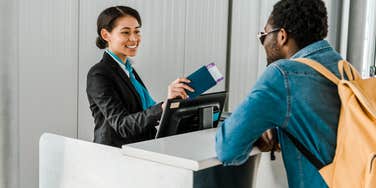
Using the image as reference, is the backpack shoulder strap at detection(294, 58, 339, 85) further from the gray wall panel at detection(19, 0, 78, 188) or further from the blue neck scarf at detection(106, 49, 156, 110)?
the gray wall panel at detection(19, 0, 78, 188)

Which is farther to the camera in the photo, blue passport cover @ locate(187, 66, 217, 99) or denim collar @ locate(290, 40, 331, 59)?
blue passport cover @ locate(187, 66, 217, 99)

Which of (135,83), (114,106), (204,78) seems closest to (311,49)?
(204,78)

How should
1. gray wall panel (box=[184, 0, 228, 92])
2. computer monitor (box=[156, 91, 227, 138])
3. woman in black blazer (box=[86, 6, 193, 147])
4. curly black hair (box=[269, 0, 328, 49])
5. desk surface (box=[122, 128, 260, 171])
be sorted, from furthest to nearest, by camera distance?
gray wall panel (box=[184, 0, 228, 92]) < woman in black blazer (box=[86, 6, 193, 147]) < computer monitor (box=[156, 91, 227, 138]) < curly black hair (box=[269, 0, 328, 49]) < desk surface (box=[122, 128, 260, 171])

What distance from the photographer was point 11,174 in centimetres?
252

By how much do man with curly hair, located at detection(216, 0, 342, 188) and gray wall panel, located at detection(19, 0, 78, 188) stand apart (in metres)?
1.39

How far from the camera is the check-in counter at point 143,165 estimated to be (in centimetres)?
Result: 150

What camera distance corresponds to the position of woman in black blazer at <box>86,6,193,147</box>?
86.8 inches

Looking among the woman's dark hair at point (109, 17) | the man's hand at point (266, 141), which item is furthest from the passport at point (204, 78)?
the woman's dark hair at point (109, 17)

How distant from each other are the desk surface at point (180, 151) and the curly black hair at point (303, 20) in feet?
1.27

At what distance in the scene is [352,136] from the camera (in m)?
1.36

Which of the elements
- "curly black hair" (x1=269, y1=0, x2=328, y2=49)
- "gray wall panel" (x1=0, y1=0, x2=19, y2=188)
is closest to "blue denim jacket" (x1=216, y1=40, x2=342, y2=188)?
"curly black hair" (x1=269, y1=0, x2=328, y2=49)

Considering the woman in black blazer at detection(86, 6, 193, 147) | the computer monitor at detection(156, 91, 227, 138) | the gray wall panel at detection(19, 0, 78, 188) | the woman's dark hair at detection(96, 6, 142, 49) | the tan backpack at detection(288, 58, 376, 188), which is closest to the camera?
the tan backpack at detection(288, 58, 376, 188)

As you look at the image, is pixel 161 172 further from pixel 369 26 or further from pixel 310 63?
pixel 369 26

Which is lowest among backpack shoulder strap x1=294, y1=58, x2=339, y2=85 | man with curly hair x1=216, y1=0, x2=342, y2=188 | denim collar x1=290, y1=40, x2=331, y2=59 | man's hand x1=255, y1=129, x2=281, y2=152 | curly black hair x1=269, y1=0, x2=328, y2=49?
man's hand x1=255, y1=129, x2=281, y2=152
